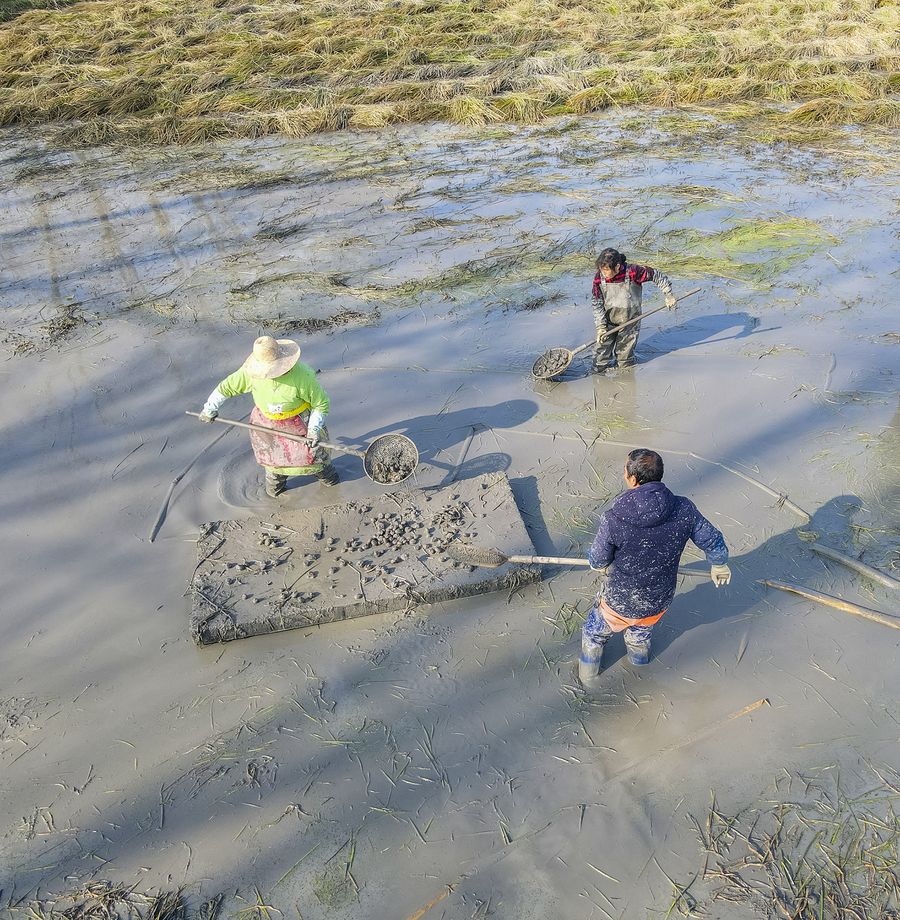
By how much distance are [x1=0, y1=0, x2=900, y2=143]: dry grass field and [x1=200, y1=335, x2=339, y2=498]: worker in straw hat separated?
11.6 meters

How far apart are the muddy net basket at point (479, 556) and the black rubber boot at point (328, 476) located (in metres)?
1.42

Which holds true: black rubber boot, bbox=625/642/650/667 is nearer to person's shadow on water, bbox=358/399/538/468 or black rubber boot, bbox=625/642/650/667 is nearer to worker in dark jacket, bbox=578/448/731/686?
worker in dark jacket, bbox=578/448/731/686

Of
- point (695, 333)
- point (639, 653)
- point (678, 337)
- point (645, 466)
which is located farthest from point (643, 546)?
point (695, 333)

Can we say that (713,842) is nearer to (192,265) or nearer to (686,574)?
(686,574)

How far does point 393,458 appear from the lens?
5.49m

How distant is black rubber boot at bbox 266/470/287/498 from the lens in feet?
17.6

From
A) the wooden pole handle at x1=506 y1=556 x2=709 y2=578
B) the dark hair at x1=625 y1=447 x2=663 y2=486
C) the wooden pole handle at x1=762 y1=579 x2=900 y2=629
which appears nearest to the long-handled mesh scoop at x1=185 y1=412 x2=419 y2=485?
the wooden pole handle at x1=506 y1=556 x2=709 y2=578

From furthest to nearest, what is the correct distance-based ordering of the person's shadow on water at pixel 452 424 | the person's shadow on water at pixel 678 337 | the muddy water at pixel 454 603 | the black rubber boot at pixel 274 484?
the person's shadow on water at pixel 678 337, the person's shadow on water at pixel 452 424, the black rubber boot at pixel 274 484, the muddy water at pixel 454 603

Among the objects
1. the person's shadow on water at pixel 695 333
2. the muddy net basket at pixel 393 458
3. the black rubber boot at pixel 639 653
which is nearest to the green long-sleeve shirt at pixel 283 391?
the muddy net basket at pixel 393 458

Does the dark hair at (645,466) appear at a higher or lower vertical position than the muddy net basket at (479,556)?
higher

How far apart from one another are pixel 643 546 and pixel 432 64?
18087 mm

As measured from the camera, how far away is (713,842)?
3.16 m

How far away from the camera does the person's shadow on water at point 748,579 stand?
416cm

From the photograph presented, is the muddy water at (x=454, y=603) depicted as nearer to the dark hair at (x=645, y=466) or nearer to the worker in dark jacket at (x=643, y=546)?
the worker in dark jacket at (x=643, y=546)
